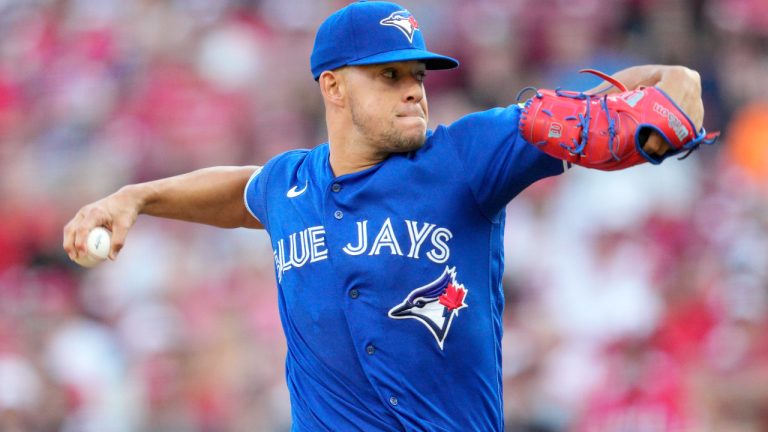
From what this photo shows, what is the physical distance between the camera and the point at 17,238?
10391 mm

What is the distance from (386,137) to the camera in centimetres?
399

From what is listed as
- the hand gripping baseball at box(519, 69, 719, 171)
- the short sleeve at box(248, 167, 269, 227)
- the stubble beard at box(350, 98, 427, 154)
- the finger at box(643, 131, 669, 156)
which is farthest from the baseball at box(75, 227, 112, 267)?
the finger at box(643, 131, 669, 156)

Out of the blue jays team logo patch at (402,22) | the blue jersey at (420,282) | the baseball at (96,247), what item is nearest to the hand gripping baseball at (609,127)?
the blue jersey at (420,282)

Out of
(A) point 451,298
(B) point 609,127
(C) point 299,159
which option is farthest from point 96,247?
(B) point 609,127

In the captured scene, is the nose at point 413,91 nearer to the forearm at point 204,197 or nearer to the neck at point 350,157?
the neck at point 350,157

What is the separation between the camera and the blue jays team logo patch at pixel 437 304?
12.7ft

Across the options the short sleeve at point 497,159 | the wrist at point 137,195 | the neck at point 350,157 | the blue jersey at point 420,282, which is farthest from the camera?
the wrist at point 137,195

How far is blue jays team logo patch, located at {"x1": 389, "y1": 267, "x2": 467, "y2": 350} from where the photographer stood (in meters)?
3.87

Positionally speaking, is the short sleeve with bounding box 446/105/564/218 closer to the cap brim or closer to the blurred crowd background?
the cap brim

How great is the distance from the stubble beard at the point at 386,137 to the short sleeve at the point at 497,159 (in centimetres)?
13

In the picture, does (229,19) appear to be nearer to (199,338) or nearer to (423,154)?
(199,338)

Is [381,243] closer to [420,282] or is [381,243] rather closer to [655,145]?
[420,282]

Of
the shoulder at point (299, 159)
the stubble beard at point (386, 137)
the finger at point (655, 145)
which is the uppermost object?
the finger at point (655, 145)

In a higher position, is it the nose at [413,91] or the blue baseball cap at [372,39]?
the blue baseball cap at [372,39]
